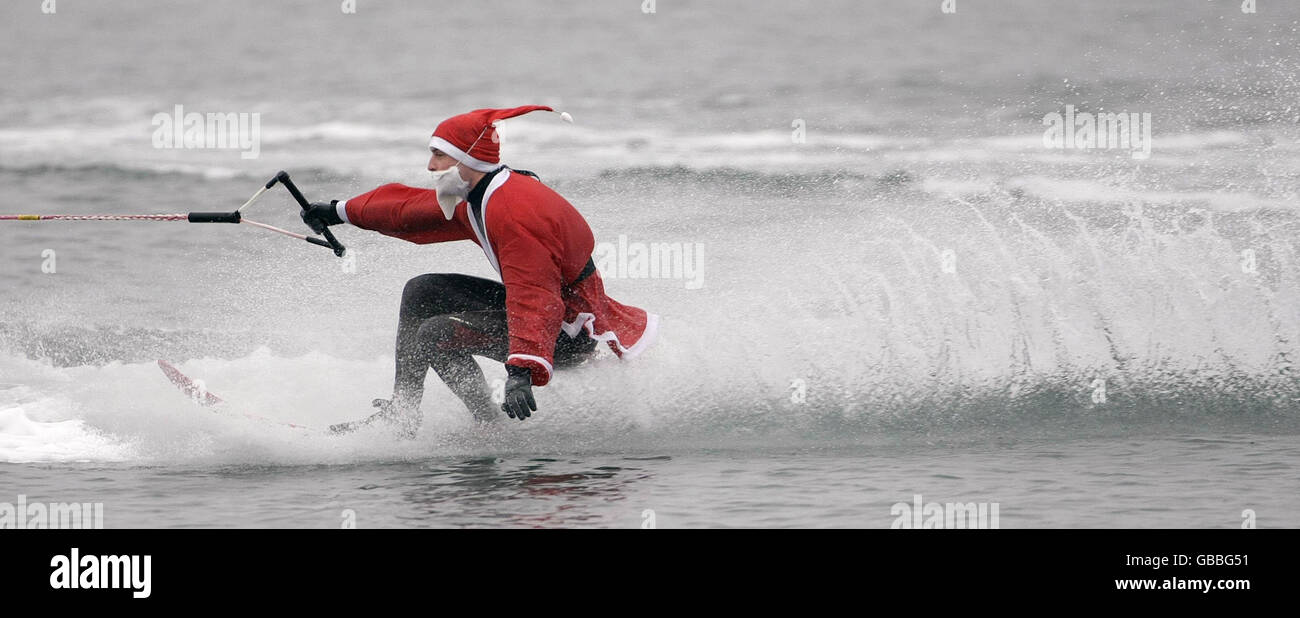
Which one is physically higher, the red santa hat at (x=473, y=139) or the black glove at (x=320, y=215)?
the red santa hat at (x=473, y=139)

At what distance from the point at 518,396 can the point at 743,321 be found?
210 centimetres

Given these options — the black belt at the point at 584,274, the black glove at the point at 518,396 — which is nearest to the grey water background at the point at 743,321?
the black glove at the point at 518,396

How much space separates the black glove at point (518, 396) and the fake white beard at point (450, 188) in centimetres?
86

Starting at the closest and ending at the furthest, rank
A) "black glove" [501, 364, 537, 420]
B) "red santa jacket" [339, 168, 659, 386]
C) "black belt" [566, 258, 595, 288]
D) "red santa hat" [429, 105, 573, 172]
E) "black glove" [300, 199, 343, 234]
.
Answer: "black glove" [501, 364, 537, 420]
"red santa jacket" [339, 168, 659, 386]
"red santa hat" [429, 105, 573, 172]
"black belt" [566, 258, 595, 288]
"black glove" [300, 199, 343, 234]

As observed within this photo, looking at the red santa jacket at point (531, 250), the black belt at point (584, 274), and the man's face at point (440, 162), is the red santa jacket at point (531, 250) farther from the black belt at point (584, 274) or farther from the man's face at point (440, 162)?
the man's face at point (440, 162)

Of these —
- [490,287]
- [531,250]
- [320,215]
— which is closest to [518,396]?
[531,250]

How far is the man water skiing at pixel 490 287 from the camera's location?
645 centimetres

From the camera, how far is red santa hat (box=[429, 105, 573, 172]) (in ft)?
21.6

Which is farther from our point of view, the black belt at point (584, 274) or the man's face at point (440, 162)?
the black belt at point (584, 274)

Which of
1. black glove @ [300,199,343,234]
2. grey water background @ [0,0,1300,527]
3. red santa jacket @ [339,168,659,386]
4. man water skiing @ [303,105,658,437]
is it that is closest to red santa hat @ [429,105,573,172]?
man water skiing @ [303,105,658,437]

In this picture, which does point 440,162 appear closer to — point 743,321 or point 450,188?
point 450,188

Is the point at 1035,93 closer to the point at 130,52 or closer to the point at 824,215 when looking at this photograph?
the point at 824,215

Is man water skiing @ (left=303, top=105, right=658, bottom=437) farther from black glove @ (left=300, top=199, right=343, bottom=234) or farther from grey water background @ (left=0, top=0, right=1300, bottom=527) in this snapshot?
grey water background @ (left=0, top=0, right=1300, bottom=527)

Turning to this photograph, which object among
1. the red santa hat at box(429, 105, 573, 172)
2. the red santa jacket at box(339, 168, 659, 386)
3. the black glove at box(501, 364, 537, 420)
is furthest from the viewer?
the red santa hat at box(429, 105, 573, 172)
